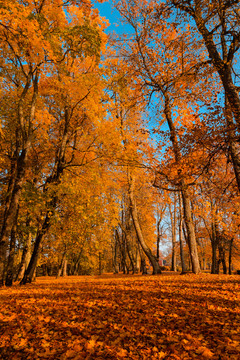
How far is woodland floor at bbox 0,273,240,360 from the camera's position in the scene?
2746 mm

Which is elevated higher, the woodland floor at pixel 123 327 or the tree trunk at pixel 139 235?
the tree trunk at pixel 139 235

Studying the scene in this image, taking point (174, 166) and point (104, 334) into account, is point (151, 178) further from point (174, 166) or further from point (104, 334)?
point (104, 334)

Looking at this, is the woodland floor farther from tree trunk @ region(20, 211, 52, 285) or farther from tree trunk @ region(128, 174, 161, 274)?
tree trunk @ region(128, 174, 161, 274)

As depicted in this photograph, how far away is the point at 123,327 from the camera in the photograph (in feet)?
11.5

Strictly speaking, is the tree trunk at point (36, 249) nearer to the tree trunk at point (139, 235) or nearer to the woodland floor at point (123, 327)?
the woodland floor at point (123, 327)

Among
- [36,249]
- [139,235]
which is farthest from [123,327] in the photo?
[139,235]

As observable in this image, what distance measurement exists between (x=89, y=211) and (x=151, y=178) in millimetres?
3285

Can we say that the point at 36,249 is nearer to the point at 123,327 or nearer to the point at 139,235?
the point at 139,235

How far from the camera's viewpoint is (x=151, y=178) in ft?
32.5

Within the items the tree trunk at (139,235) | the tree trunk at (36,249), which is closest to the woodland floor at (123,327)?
the tree trunk at (36,249)

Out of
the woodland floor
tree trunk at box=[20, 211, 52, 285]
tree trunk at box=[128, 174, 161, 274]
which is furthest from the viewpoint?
tree trunk at box=[128, 174, 161, 274]

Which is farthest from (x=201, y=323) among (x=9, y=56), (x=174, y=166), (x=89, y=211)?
(x=9, y=56)

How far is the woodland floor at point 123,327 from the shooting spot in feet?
9.01

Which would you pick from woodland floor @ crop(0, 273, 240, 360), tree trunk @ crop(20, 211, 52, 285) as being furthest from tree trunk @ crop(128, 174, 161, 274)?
woodland floor @ crop(0, 273, 240, 360)
